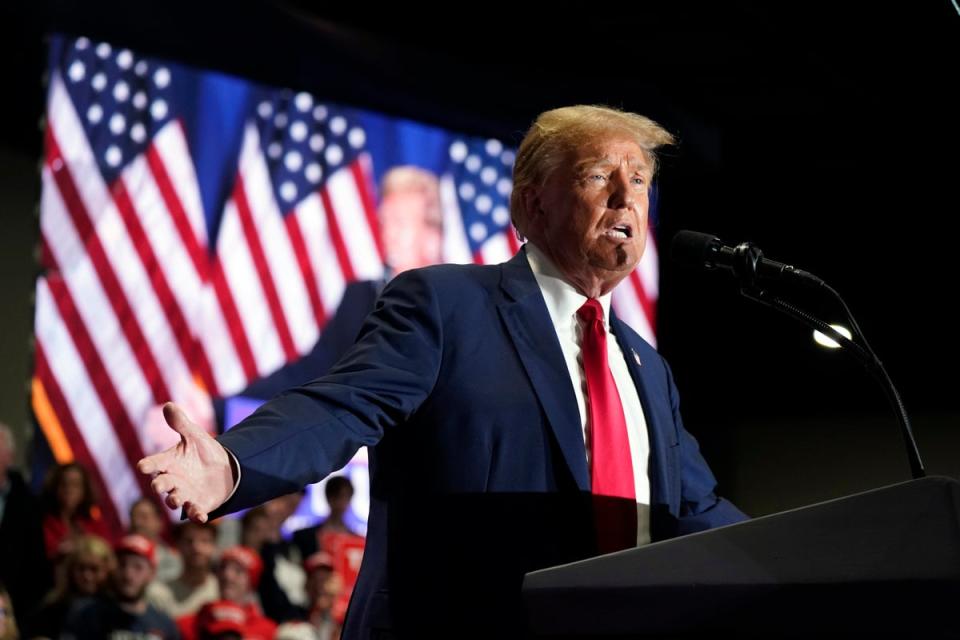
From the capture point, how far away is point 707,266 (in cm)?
199

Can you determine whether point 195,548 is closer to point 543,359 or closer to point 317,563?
point 317,563

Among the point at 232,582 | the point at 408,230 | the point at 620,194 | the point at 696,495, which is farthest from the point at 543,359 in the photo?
the point at 408,230

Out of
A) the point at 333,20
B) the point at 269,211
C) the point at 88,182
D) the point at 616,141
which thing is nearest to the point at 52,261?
the point at 88,182

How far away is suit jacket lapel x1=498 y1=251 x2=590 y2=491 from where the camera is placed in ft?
6.23

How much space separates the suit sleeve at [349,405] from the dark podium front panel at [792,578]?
14.3 inches

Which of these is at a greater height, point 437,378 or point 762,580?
point 437,378

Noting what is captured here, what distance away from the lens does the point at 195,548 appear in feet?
19.4

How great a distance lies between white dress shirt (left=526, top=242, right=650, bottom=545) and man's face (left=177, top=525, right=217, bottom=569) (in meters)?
4.10

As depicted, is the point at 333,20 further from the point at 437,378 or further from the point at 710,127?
the point at 437,378

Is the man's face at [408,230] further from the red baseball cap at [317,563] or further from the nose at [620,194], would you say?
the nose at [620,194]

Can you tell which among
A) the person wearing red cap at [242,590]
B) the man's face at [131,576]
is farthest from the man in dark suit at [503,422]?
the person wearing red cap at [242,590]

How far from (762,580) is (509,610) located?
1.72ft

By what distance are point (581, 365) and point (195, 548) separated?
4.21 m

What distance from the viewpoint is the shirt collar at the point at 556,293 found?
2084mm
